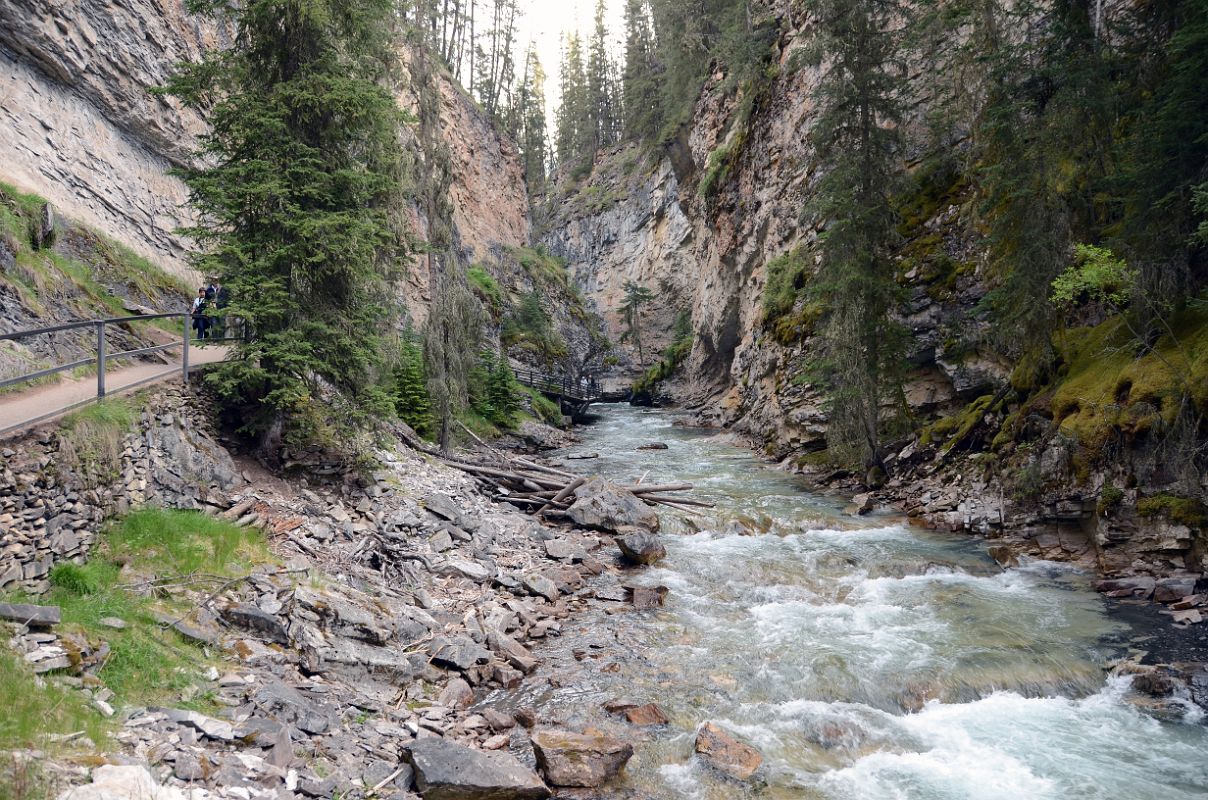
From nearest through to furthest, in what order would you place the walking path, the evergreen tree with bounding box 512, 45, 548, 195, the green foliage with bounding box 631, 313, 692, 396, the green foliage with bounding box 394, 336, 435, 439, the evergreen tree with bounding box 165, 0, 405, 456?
the walking path
the evergreen tree with bounding box 165, 0, 405, 456
the green foliage with bounding box 394, 336, 435, 439
the green foliage with bounding box 631, 313, 692, 396
the evergreen tree with bounding box 512, 45, 548, 195

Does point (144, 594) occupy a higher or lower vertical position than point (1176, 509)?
lower

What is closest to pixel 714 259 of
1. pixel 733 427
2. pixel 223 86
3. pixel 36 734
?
pixel 733 427

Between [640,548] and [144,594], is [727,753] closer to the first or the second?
[640,548]

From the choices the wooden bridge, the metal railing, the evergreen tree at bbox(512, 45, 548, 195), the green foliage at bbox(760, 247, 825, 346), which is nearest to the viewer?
the green foliage at bbox(760, 247, 825, 346)

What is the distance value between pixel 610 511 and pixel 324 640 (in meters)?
8.13

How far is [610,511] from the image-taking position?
14.6m

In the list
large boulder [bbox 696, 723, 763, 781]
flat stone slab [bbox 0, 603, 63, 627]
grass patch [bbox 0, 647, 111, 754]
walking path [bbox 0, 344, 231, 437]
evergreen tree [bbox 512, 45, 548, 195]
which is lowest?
large boulder [bbox 696, 723, 763, 781]

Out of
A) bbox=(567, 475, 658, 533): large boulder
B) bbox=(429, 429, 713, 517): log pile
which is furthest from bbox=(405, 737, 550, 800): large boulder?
bbox=(429, 429, 713, 517): log pile

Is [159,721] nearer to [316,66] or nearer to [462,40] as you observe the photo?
[316,66]

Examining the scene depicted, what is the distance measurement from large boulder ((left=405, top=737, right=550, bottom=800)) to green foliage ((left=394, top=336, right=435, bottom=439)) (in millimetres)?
Answer: 14092

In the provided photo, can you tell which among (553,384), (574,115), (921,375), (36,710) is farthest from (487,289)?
(574,115)

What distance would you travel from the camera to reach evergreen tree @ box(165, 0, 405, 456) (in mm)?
9422

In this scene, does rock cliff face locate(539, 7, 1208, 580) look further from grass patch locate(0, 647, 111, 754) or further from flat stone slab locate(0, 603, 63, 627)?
flat stone slab locate(0, 603, 63, 627)

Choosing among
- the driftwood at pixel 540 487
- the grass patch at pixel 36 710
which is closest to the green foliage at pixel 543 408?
→ the driftwood at pixel 540 487
